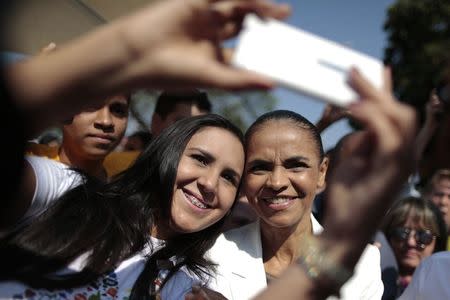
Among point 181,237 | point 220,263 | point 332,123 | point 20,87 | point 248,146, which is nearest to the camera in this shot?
point 20,87

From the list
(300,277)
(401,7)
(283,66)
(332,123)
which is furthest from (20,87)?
(401,7)

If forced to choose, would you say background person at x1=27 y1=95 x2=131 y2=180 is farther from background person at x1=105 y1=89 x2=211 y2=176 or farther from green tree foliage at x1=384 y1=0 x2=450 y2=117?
green tree foliage at x1=384 y1=0 x2=450 y2=117

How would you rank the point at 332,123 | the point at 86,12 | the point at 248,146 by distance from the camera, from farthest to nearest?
the point at 332,123
the point at 86,12
the point at 248,146

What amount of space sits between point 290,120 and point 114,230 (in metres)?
1.28

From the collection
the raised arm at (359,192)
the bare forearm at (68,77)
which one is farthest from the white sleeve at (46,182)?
the raised arm at (359,192)

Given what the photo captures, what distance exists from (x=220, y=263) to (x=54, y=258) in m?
1.12

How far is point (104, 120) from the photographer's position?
3043 millimetres

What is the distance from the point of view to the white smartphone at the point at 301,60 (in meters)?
1.03

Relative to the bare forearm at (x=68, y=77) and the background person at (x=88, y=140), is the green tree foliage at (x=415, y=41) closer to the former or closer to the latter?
the background person at (x=88, y=140)

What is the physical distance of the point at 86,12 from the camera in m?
3.07

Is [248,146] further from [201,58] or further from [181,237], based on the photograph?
[201,58]

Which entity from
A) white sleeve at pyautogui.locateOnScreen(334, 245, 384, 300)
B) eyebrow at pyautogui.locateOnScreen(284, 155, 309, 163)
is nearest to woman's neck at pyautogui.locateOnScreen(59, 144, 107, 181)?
eyebrow at pyautogui.locateOnScreen(284, 155, 309, 163)

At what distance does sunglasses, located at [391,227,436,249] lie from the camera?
143 inches

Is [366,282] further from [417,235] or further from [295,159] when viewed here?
[417,235]
